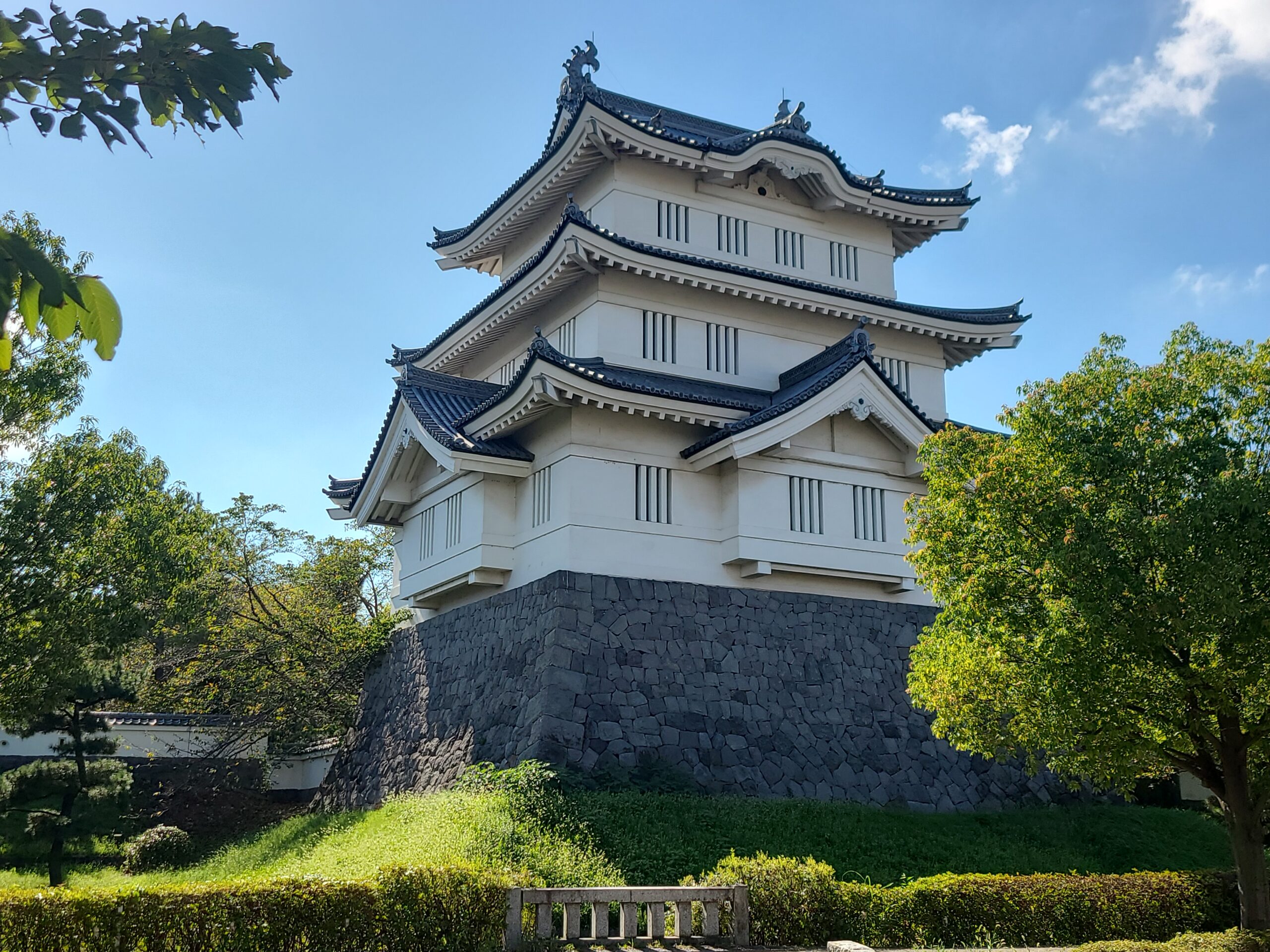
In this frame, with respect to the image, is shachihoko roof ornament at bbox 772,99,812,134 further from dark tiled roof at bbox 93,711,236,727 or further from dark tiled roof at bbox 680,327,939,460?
dark tiled roof at bbox 93,711,236,727

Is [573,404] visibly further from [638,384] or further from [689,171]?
[689,171]

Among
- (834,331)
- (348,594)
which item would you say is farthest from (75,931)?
(348,594)

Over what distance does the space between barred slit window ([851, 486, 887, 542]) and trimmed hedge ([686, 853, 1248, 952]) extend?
711cm

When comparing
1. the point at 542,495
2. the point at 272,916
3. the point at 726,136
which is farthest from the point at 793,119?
the point at 272,916

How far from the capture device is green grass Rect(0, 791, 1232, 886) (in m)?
12.5

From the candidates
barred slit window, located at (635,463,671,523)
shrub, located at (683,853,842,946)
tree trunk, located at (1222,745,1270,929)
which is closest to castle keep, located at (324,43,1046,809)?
barred slit window, located at (635,463,671,523)

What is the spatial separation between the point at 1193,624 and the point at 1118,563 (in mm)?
831

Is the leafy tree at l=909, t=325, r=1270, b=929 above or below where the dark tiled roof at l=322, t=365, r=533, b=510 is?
below

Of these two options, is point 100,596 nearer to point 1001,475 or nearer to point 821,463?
point 821,463

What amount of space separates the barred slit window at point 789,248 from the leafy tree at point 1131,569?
9551mm

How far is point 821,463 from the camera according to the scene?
17.7m

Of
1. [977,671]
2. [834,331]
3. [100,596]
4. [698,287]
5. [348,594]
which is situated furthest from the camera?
[348,594]

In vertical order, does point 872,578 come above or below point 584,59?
below

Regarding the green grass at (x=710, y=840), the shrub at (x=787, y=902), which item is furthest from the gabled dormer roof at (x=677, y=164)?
the shrub at (x=787, y=902)
